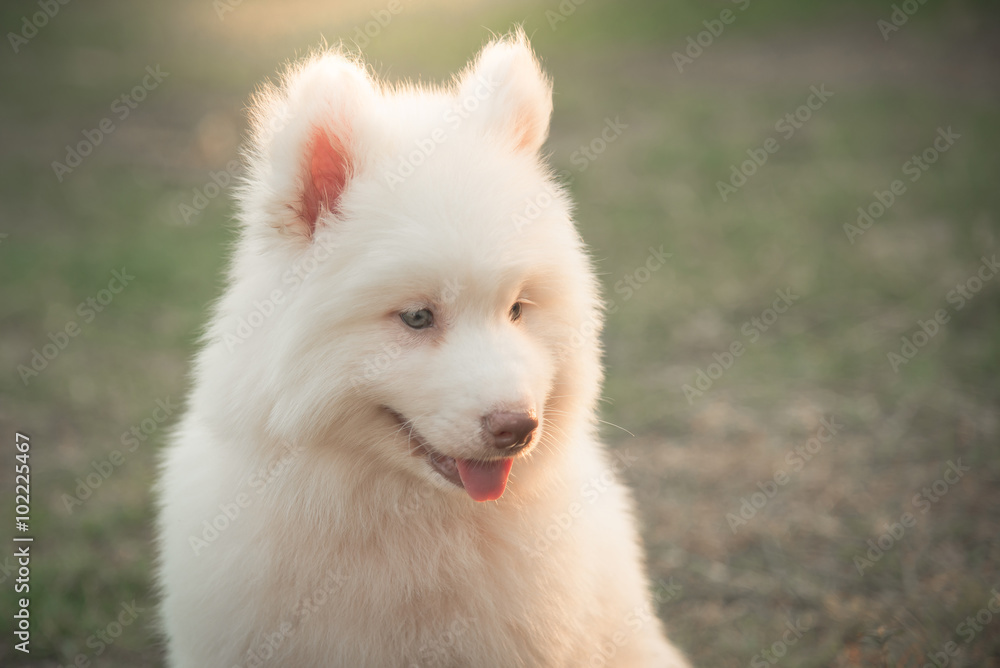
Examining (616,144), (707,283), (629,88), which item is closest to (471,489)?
(707,283)

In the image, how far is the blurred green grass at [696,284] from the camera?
3.88 meters

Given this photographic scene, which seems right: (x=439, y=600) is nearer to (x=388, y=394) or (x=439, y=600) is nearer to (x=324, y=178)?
(x=388, y=394)

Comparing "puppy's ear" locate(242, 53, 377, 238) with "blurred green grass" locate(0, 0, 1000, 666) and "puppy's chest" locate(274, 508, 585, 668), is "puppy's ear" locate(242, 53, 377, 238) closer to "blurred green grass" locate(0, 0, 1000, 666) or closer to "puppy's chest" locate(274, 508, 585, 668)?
"blurred green grass" locate(0, 0, 1000, 666)

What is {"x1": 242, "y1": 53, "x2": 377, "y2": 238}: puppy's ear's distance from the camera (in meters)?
2.27

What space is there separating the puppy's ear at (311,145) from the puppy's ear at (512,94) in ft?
1.24

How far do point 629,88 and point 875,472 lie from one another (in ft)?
29.5

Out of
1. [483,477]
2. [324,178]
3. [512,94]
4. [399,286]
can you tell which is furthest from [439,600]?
[512,94]

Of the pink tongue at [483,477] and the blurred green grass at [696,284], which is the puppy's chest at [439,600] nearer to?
the pink tongue at [483,477]

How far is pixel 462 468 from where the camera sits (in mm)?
2336

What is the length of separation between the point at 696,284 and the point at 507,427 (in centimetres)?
523

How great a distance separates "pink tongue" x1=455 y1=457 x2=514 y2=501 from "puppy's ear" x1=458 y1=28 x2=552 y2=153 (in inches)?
41.4

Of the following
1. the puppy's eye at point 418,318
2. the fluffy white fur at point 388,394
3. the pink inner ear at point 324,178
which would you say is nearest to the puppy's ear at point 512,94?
the fluffy white fur at point 388,394

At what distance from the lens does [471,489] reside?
2.35 metres

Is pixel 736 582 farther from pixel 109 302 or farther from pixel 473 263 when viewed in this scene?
pixel 109 302
